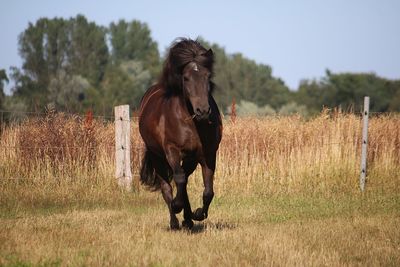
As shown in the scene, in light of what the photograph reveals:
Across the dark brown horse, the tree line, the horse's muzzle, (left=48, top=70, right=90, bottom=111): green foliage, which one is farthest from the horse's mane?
the tree line

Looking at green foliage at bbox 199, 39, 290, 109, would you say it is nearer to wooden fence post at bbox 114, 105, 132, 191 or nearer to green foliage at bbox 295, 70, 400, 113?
green foliage at bbox 295, 70, 400, 113

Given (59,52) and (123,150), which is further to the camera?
(59,52)

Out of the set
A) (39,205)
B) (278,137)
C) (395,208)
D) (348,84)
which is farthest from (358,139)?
(348,84)

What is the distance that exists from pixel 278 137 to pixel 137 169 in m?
3.88

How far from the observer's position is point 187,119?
7.98 meters

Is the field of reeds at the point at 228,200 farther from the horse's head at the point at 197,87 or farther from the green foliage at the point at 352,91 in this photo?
the green foliage at the point at 352,91

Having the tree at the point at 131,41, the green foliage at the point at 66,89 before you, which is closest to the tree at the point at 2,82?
the green foliage at the point at 66,89

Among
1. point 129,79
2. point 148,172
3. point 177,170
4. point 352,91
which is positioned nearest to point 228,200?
point 148,172

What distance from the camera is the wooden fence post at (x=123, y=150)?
13.5m

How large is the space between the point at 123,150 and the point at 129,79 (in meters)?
51.7

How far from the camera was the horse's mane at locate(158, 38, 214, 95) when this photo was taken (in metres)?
7.96

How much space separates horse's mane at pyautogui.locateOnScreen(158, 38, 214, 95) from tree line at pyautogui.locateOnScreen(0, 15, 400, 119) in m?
49.4

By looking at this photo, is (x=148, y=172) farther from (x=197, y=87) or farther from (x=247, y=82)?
(x=247, y=82)

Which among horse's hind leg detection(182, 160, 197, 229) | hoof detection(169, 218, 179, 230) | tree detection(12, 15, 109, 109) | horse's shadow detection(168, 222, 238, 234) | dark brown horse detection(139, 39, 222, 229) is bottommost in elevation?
horse's shadow detection(168, 222, 238, 234)
